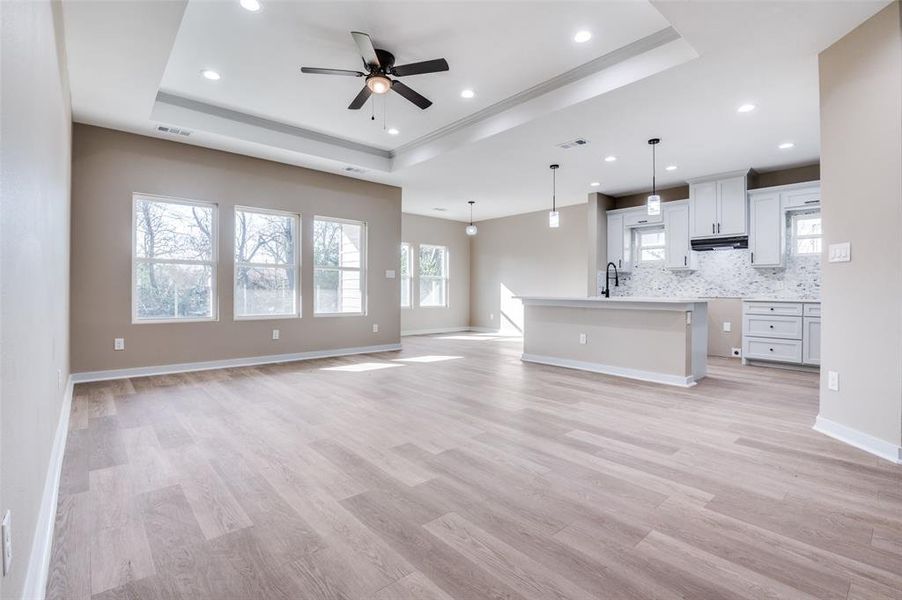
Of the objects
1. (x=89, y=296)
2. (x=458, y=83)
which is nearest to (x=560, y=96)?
(x=458, y=83)

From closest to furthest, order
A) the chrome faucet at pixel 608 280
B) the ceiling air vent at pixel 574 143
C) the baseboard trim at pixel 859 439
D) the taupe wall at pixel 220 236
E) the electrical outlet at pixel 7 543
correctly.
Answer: the electrical outlet at pixel 7 543 → the baseboard trim at pixel 859 439 → the taupe wall at pixel 220 236 → the ceiling air vent at pixel 574 143 → the chrome faucet at pixel 608 280

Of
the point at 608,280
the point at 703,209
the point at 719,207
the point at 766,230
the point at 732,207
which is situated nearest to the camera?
the point at 766,230

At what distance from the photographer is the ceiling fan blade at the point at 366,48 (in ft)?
9.82

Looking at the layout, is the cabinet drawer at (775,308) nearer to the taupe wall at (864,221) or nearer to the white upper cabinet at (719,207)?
the white upper cabinet at (719,207)

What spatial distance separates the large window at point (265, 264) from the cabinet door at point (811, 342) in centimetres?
671

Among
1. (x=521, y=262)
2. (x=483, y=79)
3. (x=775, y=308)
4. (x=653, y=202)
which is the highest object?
(x=483, y=79)

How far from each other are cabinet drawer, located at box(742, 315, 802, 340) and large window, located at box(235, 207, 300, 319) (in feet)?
20.7

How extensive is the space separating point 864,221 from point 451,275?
8.11 metres

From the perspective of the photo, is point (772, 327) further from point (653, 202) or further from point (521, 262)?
point (521, 262)

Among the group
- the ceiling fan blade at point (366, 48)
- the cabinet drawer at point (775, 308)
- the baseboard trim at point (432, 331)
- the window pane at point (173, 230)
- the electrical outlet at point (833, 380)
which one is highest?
the ceiling fan blade at point (366, 48)

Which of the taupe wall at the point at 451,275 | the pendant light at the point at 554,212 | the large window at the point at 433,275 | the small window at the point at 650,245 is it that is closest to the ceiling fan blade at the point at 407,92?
the pendant light at the point at 554,212

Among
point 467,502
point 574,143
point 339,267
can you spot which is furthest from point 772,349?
point 339,267

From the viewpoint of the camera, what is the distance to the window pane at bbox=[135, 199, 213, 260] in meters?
4.91

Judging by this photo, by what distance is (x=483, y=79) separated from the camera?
3982 millimetres
